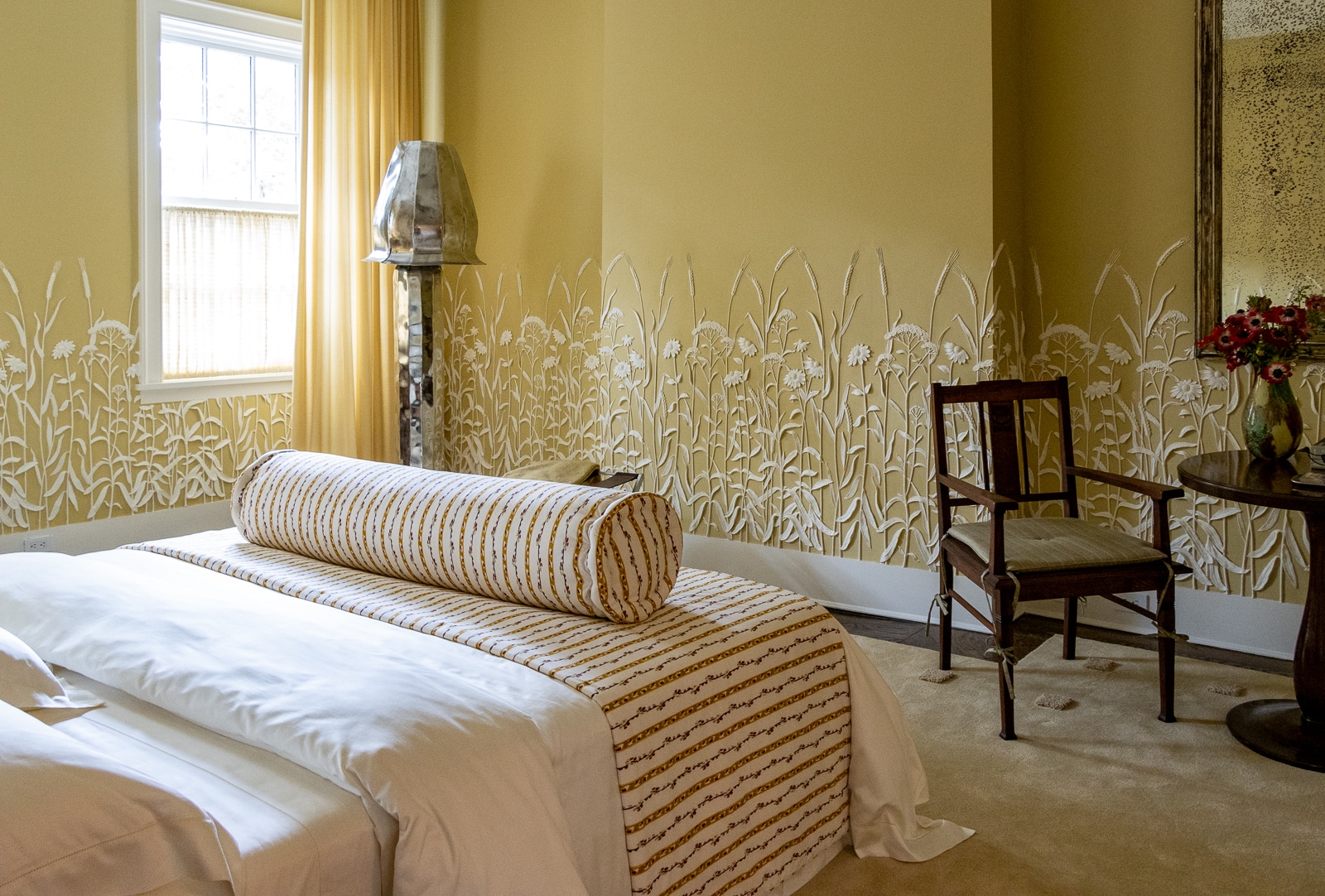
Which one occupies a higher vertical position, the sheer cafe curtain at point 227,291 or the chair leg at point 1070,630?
the sheer cafe curtain at point 227,291

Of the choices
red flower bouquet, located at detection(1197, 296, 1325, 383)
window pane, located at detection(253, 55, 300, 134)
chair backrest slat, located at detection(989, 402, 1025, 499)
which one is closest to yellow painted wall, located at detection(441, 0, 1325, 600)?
chair backrest slat, located at detection(989, 402, 1025, 499)

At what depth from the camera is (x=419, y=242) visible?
4410mm

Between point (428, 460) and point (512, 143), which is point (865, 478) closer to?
point (428, 460)

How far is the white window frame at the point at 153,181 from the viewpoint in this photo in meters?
4.13

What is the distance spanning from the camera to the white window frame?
13.6 ft

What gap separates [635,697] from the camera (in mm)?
1614

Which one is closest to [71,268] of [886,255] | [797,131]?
[797,131]

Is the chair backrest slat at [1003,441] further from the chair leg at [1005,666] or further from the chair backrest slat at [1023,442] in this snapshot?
the chair leg at [1005,666]

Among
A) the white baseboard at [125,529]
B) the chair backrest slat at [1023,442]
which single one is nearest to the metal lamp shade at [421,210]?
the white baseboard at [125,529]

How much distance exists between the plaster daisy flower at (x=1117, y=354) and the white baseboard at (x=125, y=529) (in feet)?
11.2

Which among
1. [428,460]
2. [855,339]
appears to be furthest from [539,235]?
[855,339]

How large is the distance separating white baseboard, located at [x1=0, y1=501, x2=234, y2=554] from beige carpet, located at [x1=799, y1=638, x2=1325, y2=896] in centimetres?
281

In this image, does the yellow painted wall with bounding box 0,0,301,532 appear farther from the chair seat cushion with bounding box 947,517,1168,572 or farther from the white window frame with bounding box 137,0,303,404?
the chair seat cushion with bounding box 947,517,1168,572

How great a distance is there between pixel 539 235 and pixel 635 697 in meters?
3.45
